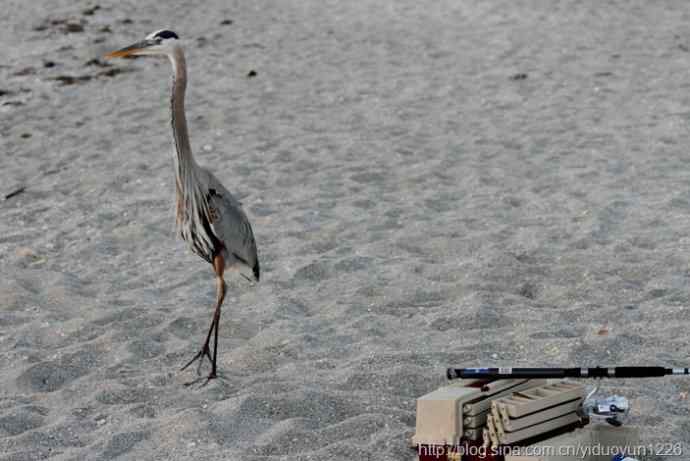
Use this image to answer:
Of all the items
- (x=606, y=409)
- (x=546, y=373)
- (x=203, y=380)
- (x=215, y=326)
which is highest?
(x=546, y=373)

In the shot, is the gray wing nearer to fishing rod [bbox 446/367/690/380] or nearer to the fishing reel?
fishing rod [bbox 446/367/690/380]

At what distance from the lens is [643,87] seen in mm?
8172

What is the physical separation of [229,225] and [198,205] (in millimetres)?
157

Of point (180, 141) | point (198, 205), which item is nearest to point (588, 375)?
point (198, 205)

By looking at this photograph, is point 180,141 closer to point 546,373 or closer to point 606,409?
point 546,373

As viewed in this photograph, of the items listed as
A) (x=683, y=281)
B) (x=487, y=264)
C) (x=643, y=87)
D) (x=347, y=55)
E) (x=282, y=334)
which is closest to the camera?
(x=282, y=334)

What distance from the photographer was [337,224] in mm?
5598

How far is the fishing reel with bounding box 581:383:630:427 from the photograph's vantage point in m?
2.72

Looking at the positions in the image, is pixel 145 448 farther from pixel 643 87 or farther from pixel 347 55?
pixel 347 55

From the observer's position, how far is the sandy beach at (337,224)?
3549mm

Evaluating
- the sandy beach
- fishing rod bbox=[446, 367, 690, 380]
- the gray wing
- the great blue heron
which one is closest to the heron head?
the great blue heron

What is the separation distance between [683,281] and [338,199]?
7.64 feet

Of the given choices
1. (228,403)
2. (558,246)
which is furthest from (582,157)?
(228,403)

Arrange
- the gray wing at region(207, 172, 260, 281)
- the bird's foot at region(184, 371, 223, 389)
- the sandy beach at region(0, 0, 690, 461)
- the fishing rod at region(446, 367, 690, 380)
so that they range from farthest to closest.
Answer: the gray wing at region(207, 172, 260, 281) < the bird's foot at region(184, 371, 223, 389) < the sandy beach at region(0, 0, 690, 461) < the fishing rod at region(446, 367, 690, 380)
